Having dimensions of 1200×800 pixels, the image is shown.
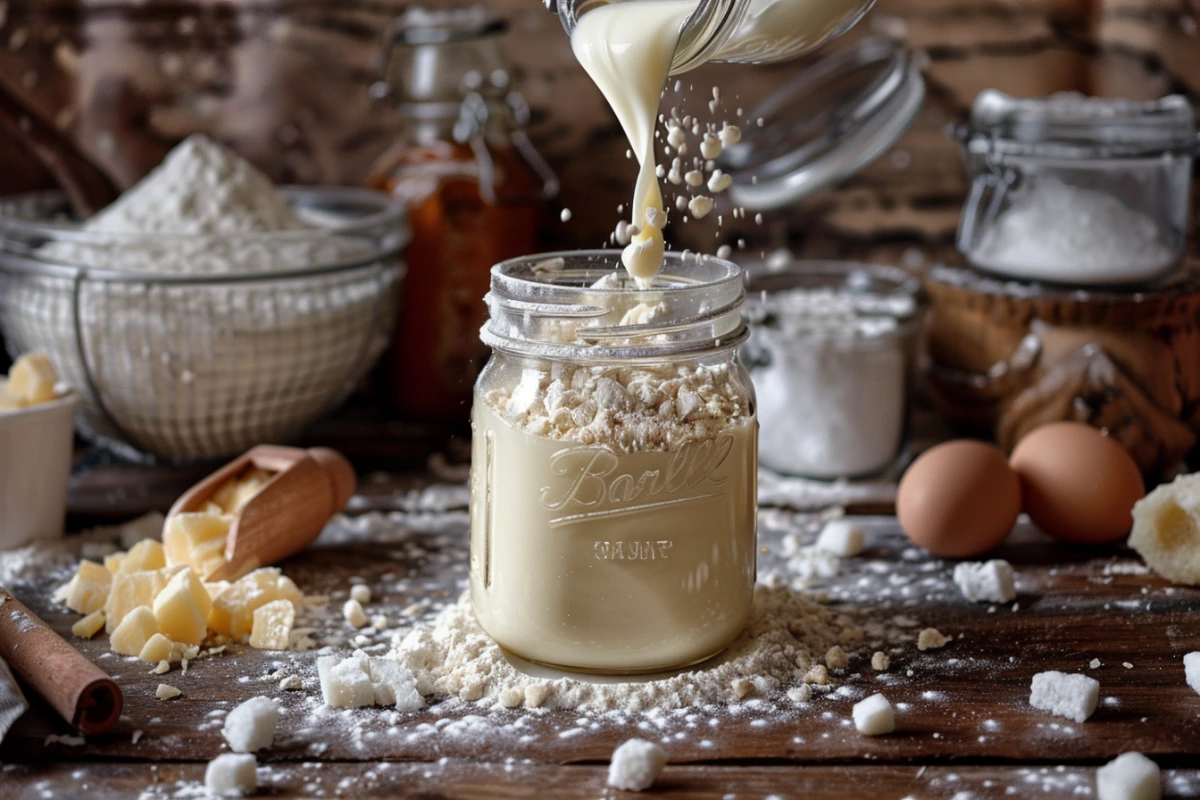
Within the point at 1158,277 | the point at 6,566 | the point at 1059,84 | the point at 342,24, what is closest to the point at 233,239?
the point at 6,566

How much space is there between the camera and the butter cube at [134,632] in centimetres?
116

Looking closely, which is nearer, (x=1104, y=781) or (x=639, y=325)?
(x=1104, y=781)

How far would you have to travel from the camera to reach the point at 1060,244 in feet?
5.22

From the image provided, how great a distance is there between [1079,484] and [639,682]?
627 millimetres

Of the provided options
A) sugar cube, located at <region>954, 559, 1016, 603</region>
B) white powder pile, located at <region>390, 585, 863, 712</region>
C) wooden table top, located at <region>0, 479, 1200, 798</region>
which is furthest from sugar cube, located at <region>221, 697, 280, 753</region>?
sugar cube, located at <region>954, 559, 1016, 603</region>

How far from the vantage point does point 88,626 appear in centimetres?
121

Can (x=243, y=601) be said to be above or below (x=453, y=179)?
below

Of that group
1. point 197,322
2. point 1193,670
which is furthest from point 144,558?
point 1193,670

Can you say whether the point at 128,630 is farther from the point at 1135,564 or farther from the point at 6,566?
the point at 1135,564

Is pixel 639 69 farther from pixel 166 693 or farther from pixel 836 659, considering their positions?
pixel 166 693

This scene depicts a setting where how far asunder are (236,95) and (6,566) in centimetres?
96

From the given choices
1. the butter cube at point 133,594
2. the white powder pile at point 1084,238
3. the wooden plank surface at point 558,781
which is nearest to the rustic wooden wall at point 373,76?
the white powder pile at point 1084,238

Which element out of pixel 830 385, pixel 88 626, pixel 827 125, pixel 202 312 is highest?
pixel 827 125

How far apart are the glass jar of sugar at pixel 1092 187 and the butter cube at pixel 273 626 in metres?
1.06
